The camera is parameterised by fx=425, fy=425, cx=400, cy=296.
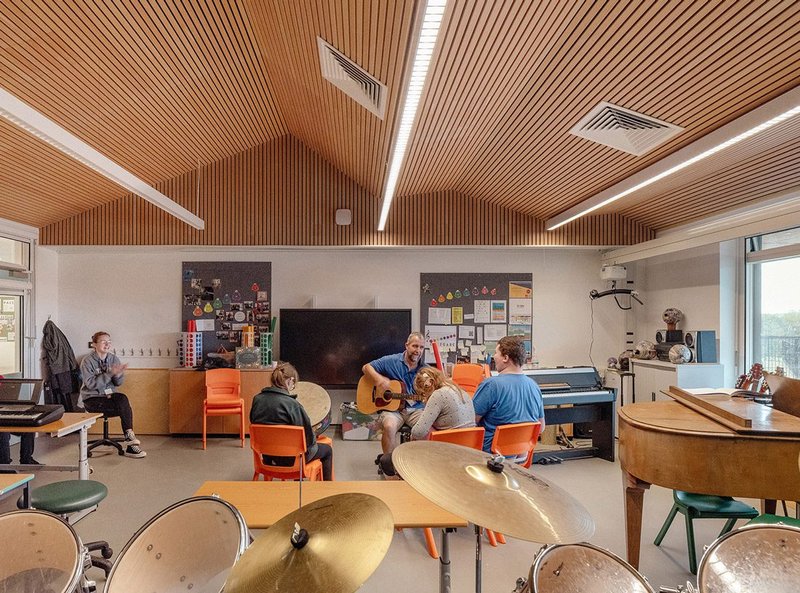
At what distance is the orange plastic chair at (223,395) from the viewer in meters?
5.19

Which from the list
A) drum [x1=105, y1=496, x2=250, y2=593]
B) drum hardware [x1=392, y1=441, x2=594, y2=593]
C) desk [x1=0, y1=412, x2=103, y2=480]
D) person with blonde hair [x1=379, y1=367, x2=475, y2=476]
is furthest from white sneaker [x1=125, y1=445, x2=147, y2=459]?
drum hardware [x1=392, y1=441, x2=594, y2=593]

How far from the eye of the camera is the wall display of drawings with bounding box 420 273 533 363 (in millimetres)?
6047

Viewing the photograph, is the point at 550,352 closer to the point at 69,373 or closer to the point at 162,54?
the point at 162,54

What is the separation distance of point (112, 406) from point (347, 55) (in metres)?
4.70

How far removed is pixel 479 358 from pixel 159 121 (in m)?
4.77

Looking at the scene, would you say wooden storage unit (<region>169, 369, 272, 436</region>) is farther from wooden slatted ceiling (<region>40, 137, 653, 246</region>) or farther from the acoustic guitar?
wooden slatted ceiling (<region>40, 137, 653, 246</region>)

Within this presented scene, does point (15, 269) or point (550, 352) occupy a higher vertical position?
point (15, 269)

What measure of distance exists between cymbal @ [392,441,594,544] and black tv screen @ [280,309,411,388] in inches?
166

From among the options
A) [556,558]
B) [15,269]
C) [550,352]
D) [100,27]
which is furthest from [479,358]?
[15,269]

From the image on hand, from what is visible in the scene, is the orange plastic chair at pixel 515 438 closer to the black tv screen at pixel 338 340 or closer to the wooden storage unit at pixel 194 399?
the black tv screen at pixel 338 340

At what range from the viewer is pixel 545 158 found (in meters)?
4.08

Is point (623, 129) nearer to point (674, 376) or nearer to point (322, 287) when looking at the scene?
point (674, 376)

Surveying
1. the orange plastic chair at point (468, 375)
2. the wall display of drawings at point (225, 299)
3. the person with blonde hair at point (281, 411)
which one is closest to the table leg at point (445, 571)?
the person with blonde hair at point (281, 411)

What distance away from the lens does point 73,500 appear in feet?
8.56
